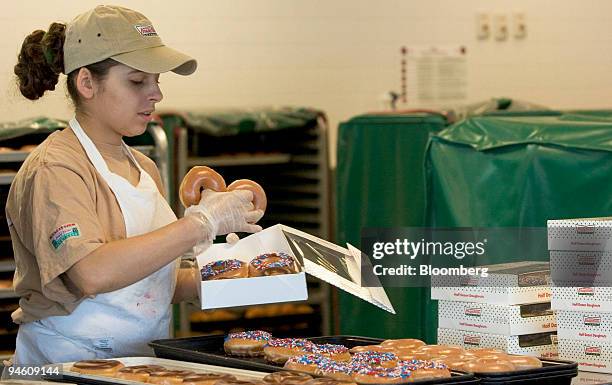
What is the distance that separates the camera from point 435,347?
242 centimetres

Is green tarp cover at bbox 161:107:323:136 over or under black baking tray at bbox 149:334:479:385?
over

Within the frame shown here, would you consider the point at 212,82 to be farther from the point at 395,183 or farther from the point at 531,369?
the point at 531,369

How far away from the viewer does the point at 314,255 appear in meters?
2.57

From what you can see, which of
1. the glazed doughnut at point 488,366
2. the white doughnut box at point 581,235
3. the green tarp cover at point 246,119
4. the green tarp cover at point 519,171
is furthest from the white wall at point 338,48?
the glazed doughnut at point 488,366

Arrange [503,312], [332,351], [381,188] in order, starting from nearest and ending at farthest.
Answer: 1. [332,351]
2. [503,312]
3. [381,188]

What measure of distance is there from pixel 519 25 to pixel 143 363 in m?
5.70

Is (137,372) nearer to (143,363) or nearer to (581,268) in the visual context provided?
(143,363)

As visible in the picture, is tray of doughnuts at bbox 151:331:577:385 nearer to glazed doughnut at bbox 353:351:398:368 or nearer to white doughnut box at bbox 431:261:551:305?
glazed doughnut at bbox 353:351:398:368

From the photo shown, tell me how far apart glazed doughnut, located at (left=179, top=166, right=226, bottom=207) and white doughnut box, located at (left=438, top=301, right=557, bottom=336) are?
68 centimetres

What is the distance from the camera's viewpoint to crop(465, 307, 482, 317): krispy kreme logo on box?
2.61 m

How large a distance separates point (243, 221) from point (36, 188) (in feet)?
1.68

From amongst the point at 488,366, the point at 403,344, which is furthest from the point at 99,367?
the point at 488,366

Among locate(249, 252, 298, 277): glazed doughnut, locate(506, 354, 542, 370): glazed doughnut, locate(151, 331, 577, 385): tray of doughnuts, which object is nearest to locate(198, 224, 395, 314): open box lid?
locate(249, 252, 298, 277): glazed doughnut

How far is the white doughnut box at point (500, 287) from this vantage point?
2.58m
